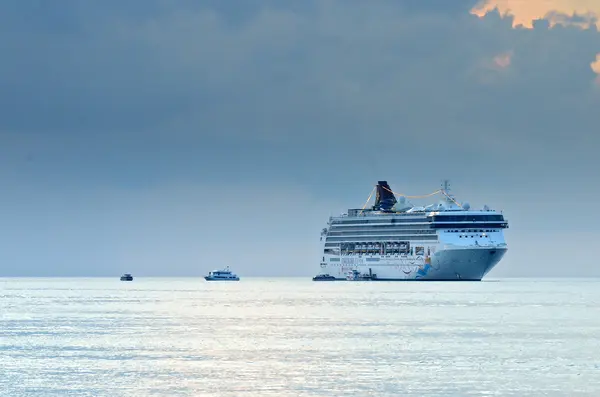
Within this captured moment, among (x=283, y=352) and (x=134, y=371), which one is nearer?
(x=134, y=371)

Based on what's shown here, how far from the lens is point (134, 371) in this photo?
204ft

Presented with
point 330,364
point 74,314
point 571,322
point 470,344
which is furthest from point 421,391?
point 74,314

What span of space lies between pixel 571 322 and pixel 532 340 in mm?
22757

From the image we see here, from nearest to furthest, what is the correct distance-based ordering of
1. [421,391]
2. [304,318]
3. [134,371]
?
[421,391], [134,371], [304,318]

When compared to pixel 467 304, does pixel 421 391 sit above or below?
below

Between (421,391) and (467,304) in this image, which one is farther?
(467,304)

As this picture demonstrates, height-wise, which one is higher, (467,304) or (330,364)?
(467,304)

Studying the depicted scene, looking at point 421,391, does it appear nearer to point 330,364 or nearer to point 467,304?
point 330,364

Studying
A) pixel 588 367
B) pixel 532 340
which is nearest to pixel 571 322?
pixel 532 340

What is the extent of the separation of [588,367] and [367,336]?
24.3m

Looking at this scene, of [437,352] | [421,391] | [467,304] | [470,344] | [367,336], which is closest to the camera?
[421,391]

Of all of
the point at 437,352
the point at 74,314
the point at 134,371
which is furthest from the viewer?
the point at 74,314

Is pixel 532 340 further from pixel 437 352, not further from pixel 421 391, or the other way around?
pixel 421 391

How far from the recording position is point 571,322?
103250mm
